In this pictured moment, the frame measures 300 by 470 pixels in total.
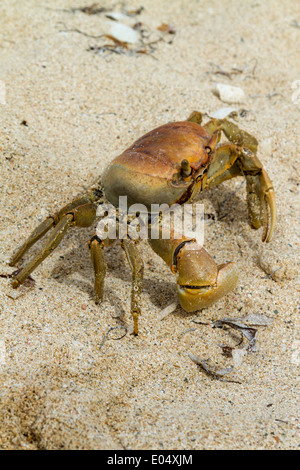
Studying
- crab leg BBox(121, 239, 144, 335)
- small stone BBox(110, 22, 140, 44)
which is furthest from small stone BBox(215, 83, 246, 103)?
crab leg BBox(121, 239, 144, 335)

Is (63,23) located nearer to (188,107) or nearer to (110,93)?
(110,93)

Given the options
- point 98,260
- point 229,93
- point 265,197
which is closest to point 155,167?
point 98,260

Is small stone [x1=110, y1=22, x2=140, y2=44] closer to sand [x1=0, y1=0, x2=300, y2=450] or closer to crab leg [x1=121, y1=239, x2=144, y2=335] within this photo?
sand [x1=0, y1=0, x2=300, y2=450]

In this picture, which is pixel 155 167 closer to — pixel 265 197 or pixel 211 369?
pixel 265 197

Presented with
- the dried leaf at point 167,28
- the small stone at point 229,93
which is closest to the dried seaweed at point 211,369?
the small stone at point 229,93

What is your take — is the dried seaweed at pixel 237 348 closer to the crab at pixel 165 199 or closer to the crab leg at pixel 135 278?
the crab at pixel 165 199

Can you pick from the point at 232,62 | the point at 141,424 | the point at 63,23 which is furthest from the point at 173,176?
the point at 63,23
